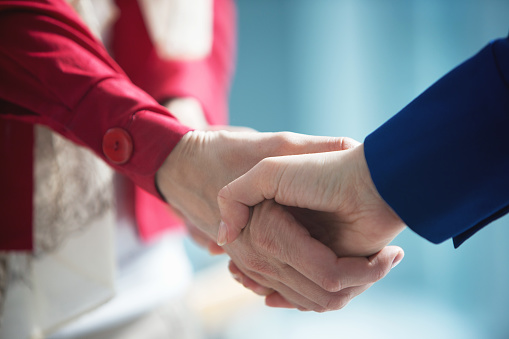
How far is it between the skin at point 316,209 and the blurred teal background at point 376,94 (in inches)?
44.0

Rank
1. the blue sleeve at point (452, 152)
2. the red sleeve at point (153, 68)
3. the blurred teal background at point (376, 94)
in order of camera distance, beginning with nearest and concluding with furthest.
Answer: the blue sleeve at point (452, 152)
the red sleeve at point (153, 68)
the blurred teal background at point (376, 94)

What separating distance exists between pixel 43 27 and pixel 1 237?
0.25 metres

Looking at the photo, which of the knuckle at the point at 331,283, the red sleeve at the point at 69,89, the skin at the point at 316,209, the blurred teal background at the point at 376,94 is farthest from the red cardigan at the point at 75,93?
the blurred teal background at the point at 376,94

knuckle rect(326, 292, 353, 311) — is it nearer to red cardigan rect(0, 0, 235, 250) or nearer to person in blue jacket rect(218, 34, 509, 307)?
person in blue jacket rect(218, 34, 509, 307)

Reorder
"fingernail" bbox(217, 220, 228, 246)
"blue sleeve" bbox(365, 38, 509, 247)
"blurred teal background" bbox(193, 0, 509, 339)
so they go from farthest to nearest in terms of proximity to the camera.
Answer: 1. "blurred teal background" bbox(193, 0, 509, 339)
2. "fingernail" bbox(217, 220, 228, 246)
3. "blue sleeve" bbox(365, 38, 509, 247)

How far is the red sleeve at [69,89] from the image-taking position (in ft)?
1.54

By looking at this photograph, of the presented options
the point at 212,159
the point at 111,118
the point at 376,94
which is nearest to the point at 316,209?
the point at 212,159

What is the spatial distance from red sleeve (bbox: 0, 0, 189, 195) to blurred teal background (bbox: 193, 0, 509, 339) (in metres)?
1.16

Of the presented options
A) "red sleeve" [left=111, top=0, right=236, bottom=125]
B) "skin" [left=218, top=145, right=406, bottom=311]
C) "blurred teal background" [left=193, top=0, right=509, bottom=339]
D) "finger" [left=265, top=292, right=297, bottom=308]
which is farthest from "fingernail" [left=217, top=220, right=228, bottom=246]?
"blurred teal background" [left=193, top=0, right=509, bottom=339]

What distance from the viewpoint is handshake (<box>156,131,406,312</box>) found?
401 mm

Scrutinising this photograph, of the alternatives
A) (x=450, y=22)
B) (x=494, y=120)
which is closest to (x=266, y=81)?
(x=450, y=22)

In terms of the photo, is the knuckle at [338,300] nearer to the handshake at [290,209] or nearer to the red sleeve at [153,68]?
the handshake at [290,209]

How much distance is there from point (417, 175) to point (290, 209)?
14 centimetres

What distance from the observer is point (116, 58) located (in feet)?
2.47
